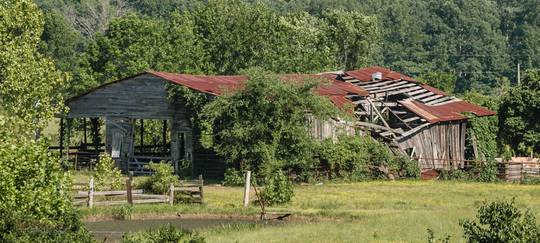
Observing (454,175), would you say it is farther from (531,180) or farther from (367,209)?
(367,209)

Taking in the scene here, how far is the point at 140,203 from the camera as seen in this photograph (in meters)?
34.6

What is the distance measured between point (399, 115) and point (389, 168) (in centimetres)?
669

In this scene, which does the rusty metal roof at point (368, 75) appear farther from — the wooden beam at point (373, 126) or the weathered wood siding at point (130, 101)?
the weathered wood siding at point (130, 101)

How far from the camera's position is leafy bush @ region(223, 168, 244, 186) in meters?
44.1

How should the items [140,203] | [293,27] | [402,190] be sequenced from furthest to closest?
[293,27] < [402,190] < [140,203]

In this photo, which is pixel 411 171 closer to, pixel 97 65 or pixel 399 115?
pixel 399 115

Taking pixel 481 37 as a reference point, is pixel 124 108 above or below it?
below

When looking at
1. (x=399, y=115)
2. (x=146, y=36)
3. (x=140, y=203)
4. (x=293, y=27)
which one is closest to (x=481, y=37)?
(x=293, y=27)

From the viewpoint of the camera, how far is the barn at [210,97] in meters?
49.0

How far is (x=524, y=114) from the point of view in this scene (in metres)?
63.0

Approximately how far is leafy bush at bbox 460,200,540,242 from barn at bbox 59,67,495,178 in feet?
87.1

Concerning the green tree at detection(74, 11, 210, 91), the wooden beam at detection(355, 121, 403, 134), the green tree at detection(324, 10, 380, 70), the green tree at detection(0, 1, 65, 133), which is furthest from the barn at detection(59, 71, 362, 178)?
the green tree at detection(324, 10, 380, 70)

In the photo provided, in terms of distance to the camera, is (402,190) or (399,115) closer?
(402,190)

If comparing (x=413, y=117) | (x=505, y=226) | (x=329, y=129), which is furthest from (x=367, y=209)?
(x=413, y=117)
